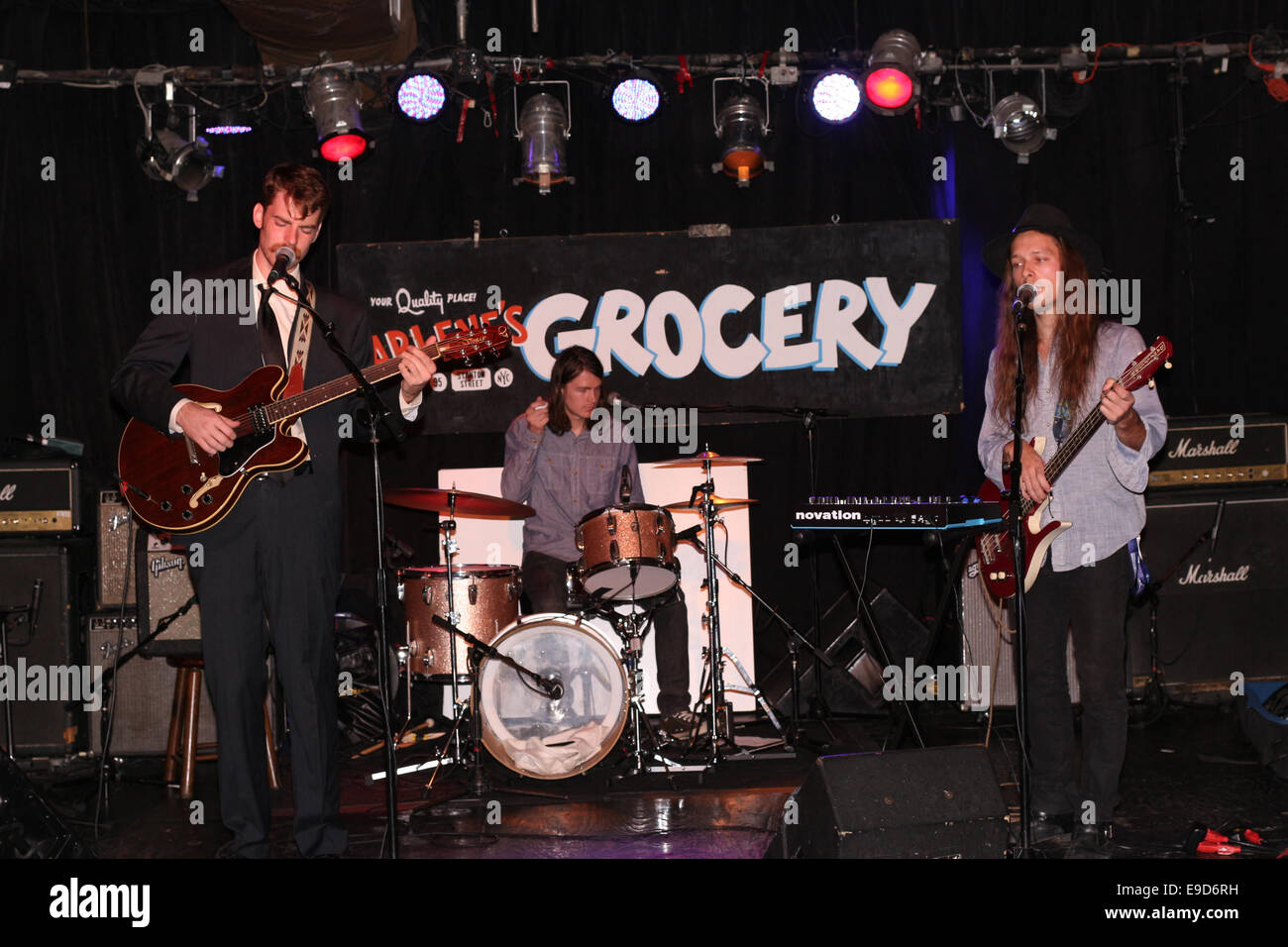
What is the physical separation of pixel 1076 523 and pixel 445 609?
2.81 meters

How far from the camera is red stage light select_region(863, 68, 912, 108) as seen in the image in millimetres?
6051

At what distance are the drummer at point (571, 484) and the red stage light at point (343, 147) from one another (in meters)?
1.61

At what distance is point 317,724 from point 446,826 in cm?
98

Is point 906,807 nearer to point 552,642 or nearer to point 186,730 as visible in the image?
point 552,642

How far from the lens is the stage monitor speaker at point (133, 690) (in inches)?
235

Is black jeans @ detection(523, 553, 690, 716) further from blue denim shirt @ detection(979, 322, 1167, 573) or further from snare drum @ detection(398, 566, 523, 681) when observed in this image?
blue denim shirt @ detection(979, 322, 1167, 573)

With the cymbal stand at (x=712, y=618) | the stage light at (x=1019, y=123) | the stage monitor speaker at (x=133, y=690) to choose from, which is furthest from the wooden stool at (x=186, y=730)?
the stage light at (x=1019, y=123)

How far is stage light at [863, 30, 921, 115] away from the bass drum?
3268 mm

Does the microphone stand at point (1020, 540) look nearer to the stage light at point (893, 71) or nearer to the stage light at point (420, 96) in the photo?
the stage light at point (893, 71)

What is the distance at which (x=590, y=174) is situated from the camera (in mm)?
6812

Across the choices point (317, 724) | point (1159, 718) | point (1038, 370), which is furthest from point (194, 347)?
point (1159, 718)

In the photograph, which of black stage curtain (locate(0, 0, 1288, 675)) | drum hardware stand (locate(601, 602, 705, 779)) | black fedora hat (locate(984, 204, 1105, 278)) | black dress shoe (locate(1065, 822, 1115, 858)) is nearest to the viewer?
black dress shoe (locate(1065, 822, 1115, 858))

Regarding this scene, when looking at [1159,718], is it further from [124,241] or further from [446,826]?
[124,241]

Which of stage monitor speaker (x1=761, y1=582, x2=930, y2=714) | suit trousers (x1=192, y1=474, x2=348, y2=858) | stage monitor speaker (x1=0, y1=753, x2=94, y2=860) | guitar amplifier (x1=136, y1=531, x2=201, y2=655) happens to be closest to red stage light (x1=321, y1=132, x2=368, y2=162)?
guitar amplifier (x1=136, y1=531, x2=201, y2=655)
